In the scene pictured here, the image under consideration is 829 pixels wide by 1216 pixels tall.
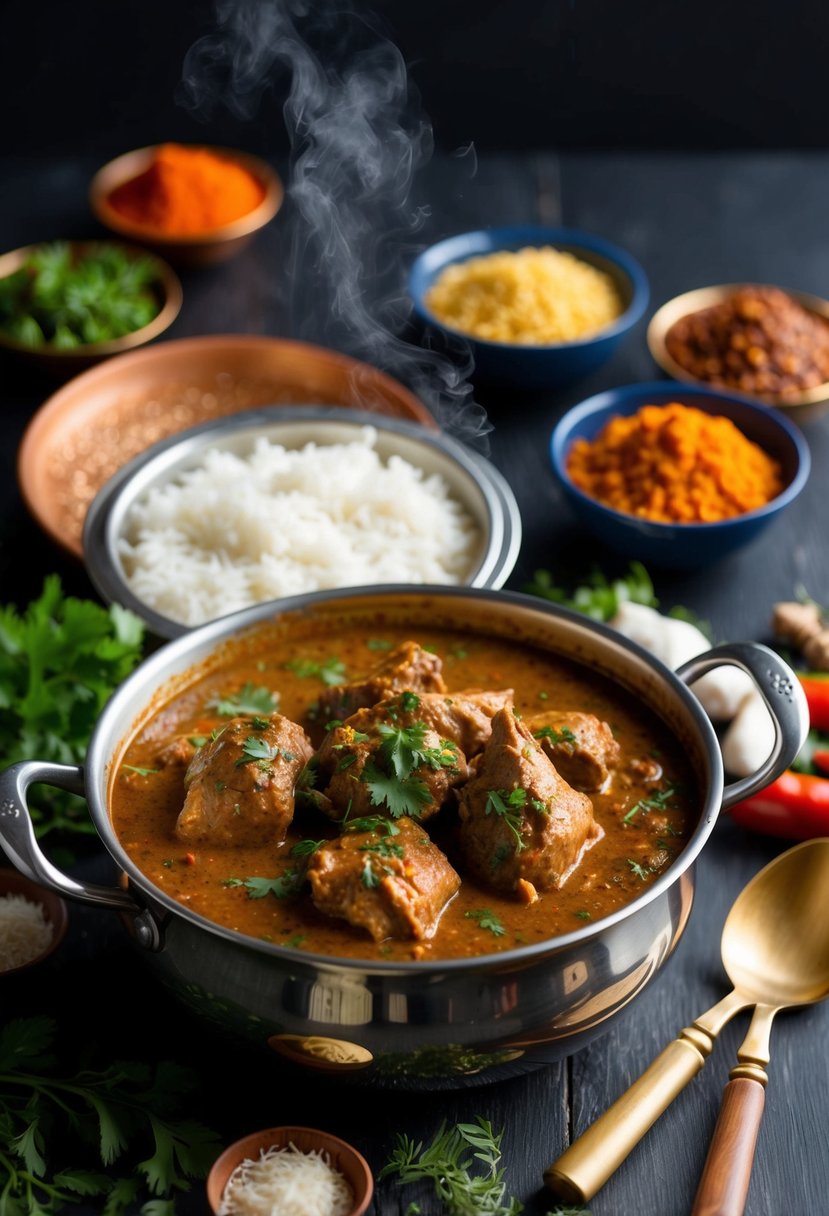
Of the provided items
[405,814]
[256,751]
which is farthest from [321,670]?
[405,814]

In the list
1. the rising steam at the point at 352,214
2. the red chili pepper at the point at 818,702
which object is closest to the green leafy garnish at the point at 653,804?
the red chili pepper at the point at 818,702

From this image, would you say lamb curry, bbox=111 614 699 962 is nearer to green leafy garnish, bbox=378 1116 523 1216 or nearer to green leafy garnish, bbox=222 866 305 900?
green leafy garnish, bbox=222 866 305 900

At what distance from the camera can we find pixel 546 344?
4.78m

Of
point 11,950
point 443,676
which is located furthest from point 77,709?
point 443,676

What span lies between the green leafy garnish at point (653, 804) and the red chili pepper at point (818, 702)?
1024 mm

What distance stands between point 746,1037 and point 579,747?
2.19 feet

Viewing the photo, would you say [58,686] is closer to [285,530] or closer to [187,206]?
[285,530]

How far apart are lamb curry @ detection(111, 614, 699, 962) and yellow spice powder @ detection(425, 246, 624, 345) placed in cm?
241

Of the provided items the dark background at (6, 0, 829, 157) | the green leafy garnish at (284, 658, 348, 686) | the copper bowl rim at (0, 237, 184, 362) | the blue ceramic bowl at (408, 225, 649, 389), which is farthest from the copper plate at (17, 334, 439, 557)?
the dark background at (6, 0, 829, 157)

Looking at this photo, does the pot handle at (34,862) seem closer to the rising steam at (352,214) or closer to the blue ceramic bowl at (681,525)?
the blue ceramic bowl at (681,525)

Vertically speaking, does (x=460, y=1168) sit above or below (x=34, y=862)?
below

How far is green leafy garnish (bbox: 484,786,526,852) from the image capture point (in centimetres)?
231

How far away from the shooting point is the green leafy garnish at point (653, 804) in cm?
255

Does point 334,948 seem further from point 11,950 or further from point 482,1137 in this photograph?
point 11,950
